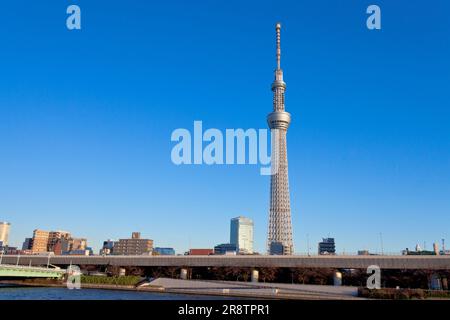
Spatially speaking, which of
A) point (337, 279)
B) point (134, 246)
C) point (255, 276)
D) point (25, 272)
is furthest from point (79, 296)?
point (134, 246)

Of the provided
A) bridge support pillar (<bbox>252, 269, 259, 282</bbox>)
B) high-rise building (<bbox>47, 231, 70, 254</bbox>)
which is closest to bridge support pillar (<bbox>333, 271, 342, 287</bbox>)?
bridge support pillar (<bbox>252, 269, 259, 282</bbox>)

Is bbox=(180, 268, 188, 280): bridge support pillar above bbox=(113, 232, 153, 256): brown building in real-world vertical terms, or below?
below

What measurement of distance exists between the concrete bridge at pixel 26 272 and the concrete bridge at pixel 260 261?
1719 cm

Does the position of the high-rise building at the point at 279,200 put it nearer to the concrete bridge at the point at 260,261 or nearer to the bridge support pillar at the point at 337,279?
the concrete bridge at the point at 260,261

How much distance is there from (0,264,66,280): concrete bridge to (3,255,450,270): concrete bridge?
1719 centimetres

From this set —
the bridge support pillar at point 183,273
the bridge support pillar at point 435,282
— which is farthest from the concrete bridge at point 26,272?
the bridge support pillar at point 435,282

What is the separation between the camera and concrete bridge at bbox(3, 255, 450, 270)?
67.9m

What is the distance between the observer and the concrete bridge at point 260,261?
2673 inches

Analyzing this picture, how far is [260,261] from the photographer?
7656cm

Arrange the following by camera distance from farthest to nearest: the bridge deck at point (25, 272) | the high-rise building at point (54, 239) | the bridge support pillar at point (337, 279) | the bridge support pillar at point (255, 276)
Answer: the high-rise building at point (54, 239), the bridge support pillar at point (255, 276), the bridge support pillar at point (337, 279), the bridge deck at point (25, 272)

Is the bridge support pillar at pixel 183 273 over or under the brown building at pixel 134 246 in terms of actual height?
under

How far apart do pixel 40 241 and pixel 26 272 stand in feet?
471

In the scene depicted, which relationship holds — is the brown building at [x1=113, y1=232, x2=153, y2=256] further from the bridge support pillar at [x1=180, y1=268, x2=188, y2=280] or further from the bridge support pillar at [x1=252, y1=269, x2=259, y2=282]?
the bridge support pillar at [x1=252, y1=269, x2=259, y2=282]
